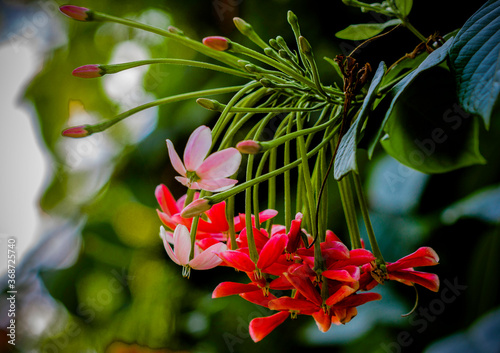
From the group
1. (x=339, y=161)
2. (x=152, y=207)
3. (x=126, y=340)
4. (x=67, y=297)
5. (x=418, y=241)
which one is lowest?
(x=126, y=340)

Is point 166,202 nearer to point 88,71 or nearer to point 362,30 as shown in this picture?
point 88,71

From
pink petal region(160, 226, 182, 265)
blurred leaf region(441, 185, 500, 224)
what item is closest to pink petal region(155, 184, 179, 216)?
pink petal region(160, 226, 182, 265)

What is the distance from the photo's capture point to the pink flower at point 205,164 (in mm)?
312

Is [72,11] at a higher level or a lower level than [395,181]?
higher

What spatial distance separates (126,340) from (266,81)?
0.98 m

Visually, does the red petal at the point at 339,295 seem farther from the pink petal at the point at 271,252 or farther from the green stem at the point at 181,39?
the green stem at the point at 181,39

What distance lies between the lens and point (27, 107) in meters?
1.20

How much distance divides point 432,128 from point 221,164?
0.20 m

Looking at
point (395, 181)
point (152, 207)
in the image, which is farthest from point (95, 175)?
point (395, 181)

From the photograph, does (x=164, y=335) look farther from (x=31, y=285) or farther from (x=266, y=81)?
(x=266, y=81)

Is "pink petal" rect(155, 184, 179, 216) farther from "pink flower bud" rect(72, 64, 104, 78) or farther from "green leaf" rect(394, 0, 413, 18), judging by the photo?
"green leaf" rect(394, 0, 413, 18)

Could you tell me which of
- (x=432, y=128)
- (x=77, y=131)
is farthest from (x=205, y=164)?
(x=432, y=128)

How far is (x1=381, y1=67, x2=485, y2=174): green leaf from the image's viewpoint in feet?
1.25

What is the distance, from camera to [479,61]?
0.93ft
